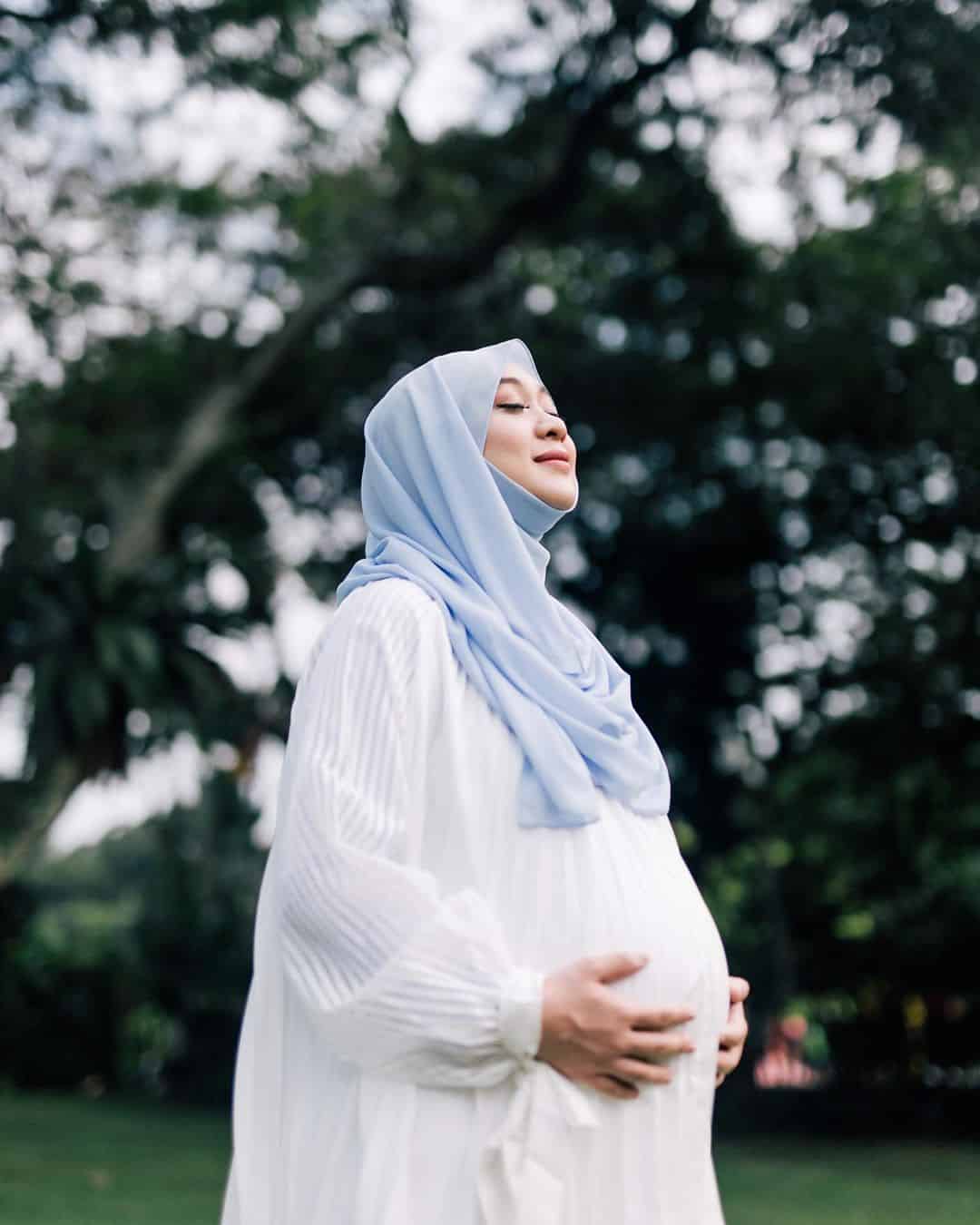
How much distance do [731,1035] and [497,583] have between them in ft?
2.05

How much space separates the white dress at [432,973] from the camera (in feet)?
6.00

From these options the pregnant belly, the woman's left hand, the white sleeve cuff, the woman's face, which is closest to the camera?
the white sleeve cuff

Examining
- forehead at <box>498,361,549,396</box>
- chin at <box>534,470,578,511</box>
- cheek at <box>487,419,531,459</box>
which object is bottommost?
chin at <box>534,470,578,511</box>

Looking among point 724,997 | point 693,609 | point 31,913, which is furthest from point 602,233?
point 724,997

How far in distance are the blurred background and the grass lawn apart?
0.10 meters

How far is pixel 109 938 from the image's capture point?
2600cm

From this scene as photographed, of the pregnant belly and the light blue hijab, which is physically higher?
the light blue hijab

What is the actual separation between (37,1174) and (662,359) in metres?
10.7

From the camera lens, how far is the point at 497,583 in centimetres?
213

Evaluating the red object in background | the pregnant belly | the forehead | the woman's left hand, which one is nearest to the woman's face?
the forehead

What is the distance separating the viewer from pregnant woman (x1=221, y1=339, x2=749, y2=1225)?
183 centimetres

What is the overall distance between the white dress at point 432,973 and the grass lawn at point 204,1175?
9.24 m

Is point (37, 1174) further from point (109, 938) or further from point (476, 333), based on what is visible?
point (109, 938)

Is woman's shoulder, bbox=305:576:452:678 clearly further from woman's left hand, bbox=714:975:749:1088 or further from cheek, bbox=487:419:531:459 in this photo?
woman's left hand, bbox=714:975:749:1088
